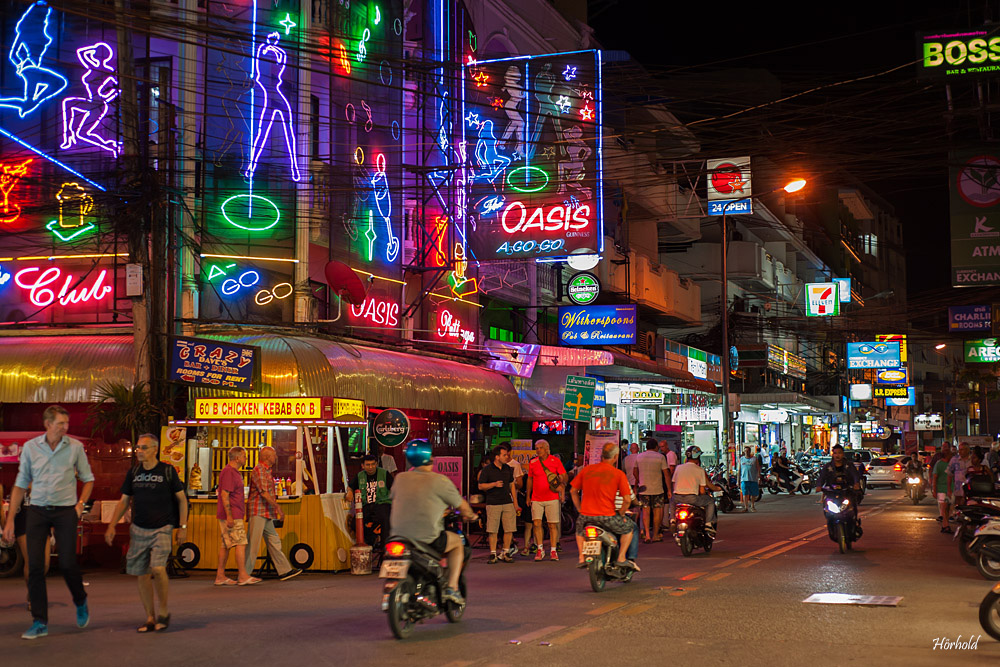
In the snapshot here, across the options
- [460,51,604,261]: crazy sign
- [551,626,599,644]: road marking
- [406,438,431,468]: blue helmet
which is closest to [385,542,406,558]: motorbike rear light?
[406,438,431,468]: blue helmet

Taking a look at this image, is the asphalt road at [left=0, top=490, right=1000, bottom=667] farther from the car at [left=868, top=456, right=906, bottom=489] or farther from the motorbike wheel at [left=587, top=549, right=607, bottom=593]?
the car at [left=868, top=456, right=906, bottom=489]

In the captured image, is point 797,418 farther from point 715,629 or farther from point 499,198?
point 715,629

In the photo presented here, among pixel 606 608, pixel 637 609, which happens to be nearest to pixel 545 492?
pixel 606 608

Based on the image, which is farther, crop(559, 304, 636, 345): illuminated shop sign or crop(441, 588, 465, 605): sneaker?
crop(559, 304, 636, 345): illuminated shop sign

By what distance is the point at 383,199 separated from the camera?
75.6 ft

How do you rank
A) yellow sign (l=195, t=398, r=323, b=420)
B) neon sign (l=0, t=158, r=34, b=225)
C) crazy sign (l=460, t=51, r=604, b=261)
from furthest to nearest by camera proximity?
1. crazy sign (l=460, t=51, r=604, b=261)
2. neon sign (l=0, t=158, r=34, b=225)
3. yellow sign (l=195, t=398, r=323, b=420)

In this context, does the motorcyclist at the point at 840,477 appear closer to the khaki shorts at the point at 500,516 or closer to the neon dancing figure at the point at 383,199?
the khaki shorts at the point at 500,516

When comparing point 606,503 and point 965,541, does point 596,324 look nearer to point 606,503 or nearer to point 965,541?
point 965,541

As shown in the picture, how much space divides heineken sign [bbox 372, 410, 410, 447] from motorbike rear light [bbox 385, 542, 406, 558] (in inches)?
334

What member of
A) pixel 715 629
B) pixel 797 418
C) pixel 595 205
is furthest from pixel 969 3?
pixel 797 418

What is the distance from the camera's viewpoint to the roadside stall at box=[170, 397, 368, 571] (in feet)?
54.1

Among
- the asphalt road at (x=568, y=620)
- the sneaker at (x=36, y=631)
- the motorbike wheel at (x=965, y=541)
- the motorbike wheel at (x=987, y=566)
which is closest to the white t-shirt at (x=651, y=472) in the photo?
the asphalt road at (x=568, y=620)

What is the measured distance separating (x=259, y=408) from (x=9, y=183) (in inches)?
274

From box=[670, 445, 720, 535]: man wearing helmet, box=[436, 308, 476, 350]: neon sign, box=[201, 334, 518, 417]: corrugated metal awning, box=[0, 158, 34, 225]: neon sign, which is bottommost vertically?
box=[670, 445, 720, 535]: man wearing helmet
